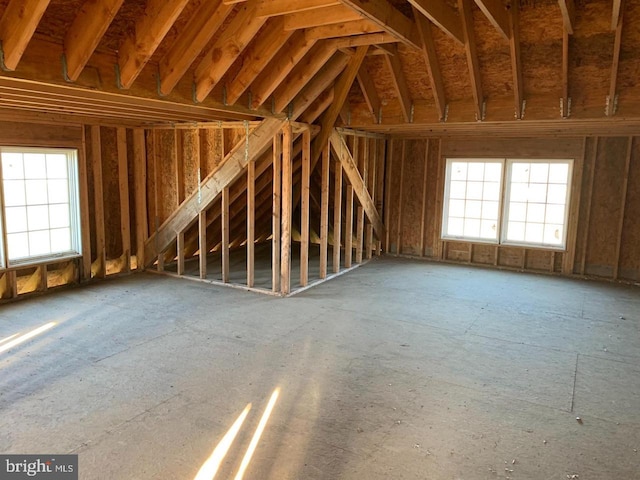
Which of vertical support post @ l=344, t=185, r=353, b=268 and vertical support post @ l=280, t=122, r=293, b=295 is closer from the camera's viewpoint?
vertical support post @ l=280, t=122, r=293, b=295

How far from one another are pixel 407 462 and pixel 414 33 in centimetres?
376

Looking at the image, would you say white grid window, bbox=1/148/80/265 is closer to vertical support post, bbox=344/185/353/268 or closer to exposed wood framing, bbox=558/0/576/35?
vertical support post, bbox=344/185/353/268

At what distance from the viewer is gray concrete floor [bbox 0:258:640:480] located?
2.56 metres

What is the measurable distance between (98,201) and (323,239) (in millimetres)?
3045

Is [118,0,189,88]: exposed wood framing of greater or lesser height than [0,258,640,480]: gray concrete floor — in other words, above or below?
above

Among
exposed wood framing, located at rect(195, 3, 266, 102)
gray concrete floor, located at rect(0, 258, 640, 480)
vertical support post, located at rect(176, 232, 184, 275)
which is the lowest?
gray concrete floor, located at rect(0, 258, 640, 480)

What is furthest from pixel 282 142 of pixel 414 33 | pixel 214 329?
pixel 214 329

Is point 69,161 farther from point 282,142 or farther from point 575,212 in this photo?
point 575,212

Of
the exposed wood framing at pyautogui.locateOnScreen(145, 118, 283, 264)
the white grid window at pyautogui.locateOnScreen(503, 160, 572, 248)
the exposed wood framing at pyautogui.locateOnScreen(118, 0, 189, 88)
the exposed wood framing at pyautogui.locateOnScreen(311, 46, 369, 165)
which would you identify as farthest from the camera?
the white grid window at pyautogui.locateOnScreen(503, 160, 572, 248)

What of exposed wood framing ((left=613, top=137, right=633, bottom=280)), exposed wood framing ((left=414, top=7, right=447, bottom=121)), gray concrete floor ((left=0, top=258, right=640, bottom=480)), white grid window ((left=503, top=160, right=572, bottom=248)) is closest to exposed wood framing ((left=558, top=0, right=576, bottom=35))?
exposed wood framing ((left=414, top=7, right=447, bottom=121))

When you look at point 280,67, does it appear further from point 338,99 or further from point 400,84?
point 400,84

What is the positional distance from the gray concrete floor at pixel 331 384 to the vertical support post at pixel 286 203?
29 centimetres

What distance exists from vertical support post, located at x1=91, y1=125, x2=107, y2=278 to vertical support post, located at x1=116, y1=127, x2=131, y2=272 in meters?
0.32

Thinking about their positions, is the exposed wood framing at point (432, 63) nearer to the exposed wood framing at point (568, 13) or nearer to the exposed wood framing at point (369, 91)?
the exposed wood framing at point (369, 91)
